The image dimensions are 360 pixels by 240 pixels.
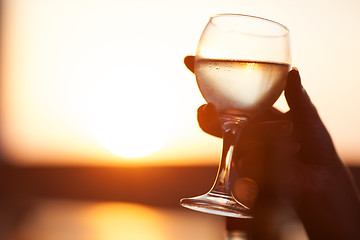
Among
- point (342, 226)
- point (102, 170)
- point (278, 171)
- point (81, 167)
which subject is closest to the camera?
point (278, 171)

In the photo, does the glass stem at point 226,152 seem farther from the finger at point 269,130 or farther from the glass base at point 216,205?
the finger at point 269,130

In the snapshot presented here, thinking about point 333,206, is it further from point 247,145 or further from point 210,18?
point 210,18

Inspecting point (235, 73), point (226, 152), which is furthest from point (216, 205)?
point (235, 73)

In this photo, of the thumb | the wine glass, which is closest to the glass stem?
the wine glass

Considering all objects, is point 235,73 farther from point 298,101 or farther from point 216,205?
point 298,101

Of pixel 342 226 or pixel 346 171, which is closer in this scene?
pixel 342 226

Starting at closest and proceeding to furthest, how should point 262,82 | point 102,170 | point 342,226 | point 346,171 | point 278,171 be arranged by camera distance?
1. point 278,171
2. point 262,82
3. point 342,226
4. point 346,171
5. point 102,170

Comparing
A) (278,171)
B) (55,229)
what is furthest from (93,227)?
(278,171)
